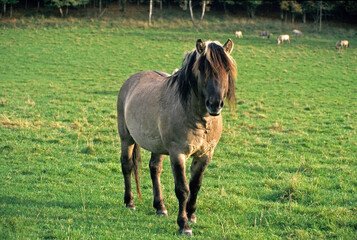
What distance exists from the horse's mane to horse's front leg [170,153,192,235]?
0.74 metres

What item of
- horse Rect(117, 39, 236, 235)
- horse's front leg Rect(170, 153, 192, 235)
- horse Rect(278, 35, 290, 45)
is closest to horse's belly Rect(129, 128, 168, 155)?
horse Rect(117, 39, 236, 235)

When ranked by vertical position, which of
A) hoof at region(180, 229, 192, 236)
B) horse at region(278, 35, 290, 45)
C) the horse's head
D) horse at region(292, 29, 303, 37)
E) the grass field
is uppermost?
horse at region(292, 29, 303, 37)

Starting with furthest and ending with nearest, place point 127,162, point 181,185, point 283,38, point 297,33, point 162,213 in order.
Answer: point 297,33, point 283,38, point 127,162, point 162,213, point 181,185

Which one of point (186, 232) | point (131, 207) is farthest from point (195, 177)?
point (131, 207)

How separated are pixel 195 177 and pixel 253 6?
169 feet

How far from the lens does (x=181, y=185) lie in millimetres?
4922

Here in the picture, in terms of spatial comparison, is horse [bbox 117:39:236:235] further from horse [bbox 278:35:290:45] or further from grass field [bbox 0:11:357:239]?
horse [bbox 278:35:290:45]

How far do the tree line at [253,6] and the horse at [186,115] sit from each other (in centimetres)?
4229

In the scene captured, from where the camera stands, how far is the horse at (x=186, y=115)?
4.30 metres

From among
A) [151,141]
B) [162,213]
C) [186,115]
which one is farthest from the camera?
[162,213]

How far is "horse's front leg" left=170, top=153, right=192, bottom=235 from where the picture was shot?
4805 millimetres

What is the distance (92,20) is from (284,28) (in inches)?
911

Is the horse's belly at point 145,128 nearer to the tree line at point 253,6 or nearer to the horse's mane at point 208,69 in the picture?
the horse's mane at point 208,69

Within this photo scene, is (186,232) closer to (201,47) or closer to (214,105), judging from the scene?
(214,105)
